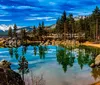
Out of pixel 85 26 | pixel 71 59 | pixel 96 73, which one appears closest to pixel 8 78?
pixel 96 73

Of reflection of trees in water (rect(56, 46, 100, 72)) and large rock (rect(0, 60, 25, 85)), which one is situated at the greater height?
large rock (rect(0, 60, 25, 85))

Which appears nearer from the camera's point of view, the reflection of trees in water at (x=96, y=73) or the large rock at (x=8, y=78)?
the large rock at (x=8, y=78)

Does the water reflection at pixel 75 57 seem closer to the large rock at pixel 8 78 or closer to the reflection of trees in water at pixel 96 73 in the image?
the reflection of trees in water at pixel 96 73

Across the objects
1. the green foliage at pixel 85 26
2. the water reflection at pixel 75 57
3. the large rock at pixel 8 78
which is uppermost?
the green foliage at pixel 85 26

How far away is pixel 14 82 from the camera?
51.4 ft

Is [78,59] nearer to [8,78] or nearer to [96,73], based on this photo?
[96,73]

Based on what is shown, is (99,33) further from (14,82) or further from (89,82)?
(14,82)

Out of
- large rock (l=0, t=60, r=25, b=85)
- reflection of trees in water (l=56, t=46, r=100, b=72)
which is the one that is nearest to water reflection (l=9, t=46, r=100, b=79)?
reflection of trees in water (l=56, t=46, r=100, b=72)

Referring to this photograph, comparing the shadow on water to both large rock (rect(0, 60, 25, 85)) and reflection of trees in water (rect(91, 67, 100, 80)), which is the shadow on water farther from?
large rock (rect(0, 60, 25, 85))

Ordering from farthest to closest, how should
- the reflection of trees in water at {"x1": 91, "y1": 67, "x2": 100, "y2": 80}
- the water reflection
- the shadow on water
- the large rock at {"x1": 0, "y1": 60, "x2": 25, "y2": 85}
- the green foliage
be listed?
the green foliage, the water reflection, the shadow on water, the reflection of trees in water at {"x1": 91, "y1": 67, "x2": 100, "y2": 80}, the large rock at {"x1": 0, "y1": 60, "x2": 25, "y2": 85}

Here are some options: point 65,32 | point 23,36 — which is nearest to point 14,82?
point 65,32

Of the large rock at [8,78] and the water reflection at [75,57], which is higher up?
the large rock at [8,78]

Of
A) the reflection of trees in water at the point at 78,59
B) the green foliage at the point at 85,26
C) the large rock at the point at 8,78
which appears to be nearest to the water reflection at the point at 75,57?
the reflection of trees in water at the point at 78,59

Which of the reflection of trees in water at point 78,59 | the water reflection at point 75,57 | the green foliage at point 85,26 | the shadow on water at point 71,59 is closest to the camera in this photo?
the shadow on water at point 71,59
